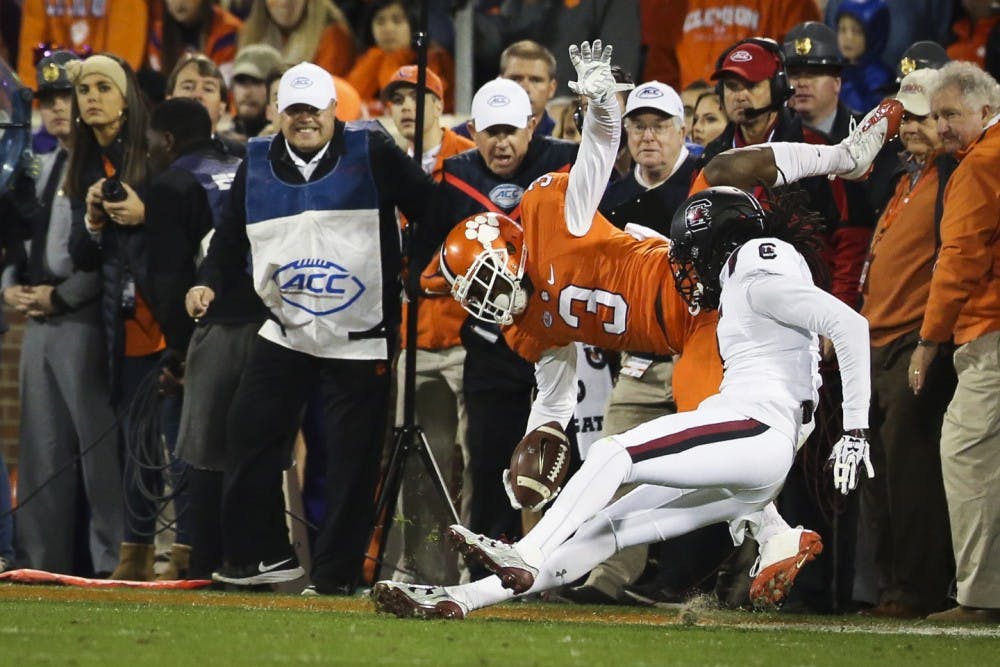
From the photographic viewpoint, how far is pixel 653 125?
7.98 meters

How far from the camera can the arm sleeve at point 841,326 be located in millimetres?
5730

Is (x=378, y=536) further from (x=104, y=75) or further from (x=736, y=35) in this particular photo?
(x=736, y=35)

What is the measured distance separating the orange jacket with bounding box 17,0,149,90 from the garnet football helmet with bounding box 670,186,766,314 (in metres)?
6.09

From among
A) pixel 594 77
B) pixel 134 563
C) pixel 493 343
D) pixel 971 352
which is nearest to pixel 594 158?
pixel 594 77

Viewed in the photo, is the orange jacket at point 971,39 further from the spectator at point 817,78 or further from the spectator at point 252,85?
the spectator at point 252,85

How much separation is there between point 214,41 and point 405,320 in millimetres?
3832

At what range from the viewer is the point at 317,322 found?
787 centimetres

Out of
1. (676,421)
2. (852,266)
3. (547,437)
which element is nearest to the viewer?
(676,421)

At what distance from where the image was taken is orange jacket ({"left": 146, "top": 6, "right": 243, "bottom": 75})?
37.6ft

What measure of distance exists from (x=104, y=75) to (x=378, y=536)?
2.86 metres

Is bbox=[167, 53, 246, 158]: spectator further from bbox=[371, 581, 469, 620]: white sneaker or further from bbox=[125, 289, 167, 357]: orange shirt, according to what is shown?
Answer: bbox=[371, 581, 469, 620]: white sneaker

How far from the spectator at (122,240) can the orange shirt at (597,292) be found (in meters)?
2.79

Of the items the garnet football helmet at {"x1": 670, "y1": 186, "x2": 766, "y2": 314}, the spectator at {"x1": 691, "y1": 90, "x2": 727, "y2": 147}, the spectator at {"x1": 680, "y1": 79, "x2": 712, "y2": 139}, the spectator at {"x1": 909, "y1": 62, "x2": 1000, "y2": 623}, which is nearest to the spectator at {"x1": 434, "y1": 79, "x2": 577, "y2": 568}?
the spectator at {"x1": 691, "y1": 90, "x2": 727, "y2": 147}

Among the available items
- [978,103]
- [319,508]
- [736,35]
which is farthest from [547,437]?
[736,35]
